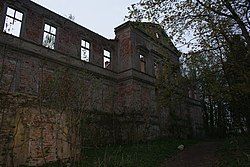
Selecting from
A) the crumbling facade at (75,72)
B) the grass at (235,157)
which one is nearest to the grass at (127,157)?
the crumbling facade at (75,72)

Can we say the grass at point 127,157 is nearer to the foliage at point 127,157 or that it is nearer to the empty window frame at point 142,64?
the foliage at point 127,157

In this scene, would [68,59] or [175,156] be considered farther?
[68,59]

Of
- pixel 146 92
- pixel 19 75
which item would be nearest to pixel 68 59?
pixel 19 75

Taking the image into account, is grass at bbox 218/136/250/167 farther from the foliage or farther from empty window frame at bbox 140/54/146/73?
empty window frame at bbox 140/54/146/73

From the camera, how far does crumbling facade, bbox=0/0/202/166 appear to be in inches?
331

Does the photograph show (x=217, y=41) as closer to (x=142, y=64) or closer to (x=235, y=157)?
(x=235, y=157)

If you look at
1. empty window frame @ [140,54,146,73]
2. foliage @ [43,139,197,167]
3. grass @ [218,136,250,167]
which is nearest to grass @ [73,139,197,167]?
foliage @ [43,139,197,167]

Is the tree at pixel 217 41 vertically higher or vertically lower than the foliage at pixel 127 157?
higher

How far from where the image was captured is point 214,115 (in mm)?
29578

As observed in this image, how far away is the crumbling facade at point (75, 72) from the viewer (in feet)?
27.6

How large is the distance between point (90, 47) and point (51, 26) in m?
3.87

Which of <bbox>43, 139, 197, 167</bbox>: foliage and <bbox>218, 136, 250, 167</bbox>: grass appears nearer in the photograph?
<bbox>43, 139, 197, 167</bbox>: foliage

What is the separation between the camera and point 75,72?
13828 mm

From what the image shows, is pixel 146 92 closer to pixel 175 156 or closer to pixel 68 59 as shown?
pixel 68 59
